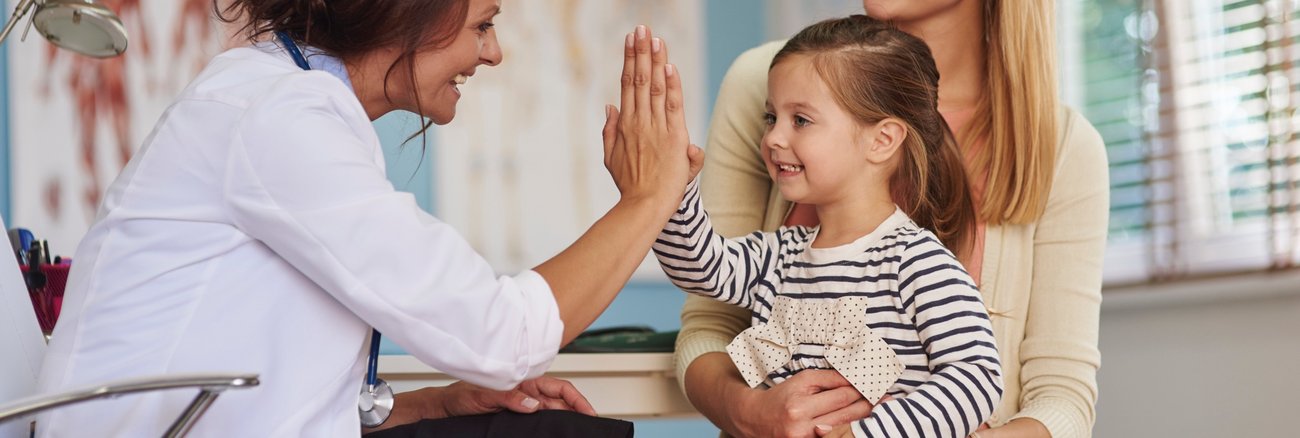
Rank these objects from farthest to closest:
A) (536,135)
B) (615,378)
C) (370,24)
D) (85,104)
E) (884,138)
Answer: (536,135), (85,104), (615,378), (884,138), (370,24)

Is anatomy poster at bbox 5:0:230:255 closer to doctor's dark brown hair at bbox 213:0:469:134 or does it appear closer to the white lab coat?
doctor's dark brown hair at bbox 213:0:469:134

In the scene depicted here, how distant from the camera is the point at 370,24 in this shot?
1125 mm

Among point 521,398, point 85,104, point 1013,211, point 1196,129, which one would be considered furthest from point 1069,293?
point 85,104

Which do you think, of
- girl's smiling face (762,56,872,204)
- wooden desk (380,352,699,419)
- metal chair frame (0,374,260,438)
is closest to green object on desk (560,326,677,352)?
wooden desk (380,352,699,419)

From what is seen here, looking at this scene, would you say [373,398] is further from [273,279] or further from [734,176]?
[734,176]

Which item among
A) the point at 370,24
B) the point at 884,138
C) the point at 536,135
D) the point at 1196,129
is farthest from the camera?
the point at 536,135

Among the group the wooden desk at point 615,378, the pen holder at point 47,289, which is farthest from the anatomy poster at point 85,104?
the wooden desk at point 615,378

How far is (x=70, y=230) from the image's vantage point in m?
2.89

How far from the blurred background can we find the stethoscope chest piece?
4.74 feet

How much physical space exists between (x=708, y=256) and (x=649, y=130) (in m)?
0.27

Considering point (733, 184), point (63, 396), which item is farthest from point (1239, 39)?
point (63, 396)

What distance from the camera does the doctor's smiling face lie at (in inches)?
46.1

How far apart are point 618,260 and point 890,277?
40 cm

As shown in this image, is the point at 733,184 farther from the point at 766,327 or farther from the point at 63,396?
the point at 63,396
